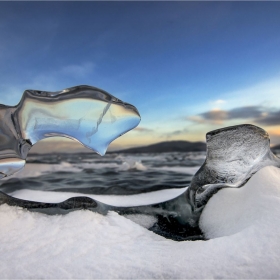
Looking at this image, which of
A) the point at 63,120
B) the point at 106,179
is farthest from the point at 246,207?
the point at 106,179

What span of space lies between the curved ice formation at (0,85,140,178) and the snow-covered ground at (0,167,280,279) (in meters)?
0.49

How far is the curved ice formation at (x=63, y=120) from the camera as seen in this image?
1.74m

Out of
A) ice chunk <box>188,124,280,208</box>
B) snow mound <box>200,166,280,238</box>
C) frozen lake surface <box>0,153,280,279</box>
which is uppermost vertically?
ice chunk <box>188,124,280,208</box>

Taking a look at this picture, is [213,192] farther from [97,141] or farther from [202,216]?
[97,141]

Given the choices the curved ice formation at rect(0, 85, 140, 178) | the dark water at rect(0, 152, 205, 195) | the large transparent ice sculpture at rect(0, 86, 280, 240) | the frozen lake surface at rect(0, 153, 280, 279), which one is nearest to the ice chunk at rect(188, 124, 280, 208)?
the large transparent ice sculpture at rect(0, 86, 280, 240)

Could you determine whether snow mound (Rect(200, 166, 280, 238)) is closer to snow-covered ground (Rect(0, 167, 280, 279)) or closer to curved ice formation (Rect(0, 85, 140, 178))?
snow-covered ground (Rect(0, 167, 280, 279))

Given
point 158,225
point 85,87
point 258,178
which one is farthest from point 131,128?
point 258,178

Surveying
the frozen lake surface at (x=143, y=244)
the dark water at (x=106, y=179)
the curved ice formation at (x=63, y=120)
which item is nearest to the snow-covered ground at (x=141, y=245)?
the frozen lake surface at (x=143, y=244)

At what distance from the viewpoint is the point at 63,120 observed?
6.12 ft

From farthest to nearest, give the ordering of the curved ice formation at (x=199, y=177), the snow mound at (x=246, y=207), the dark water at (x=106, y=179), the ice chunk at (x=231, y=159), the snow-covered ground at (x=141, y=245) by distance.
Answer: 1. the dark water at (x=106, y=179)
2. the ice chunk at (x=231, y=159)
3. the curved ice formation at (x=199, y=177)
4. the snow mound at (x=246, y=207)
5. the snow-covered ground at (x=141, y=245)

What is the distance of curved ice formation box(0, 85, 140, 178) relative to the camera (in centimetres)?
174

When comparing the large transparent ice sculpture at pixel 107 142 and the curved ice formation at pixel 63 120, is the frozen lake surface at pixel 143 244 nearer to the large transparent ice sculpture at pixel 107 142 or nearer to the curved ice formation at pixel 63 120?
the large transparent ice sculpture at pixel 107 142

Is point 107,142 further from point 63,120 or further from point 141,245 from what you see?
point 141,245

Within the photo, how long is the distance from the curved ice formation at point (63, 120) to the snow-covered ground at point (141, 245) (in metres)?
0.49
